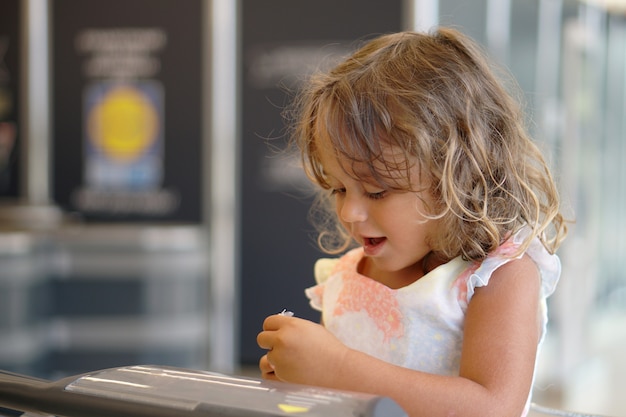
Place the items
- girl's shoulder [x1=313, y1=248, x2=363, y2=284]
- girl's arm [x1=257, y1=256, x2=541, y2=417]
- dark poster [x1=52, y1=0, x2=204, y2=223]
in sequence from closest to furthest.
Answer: girl's arm [x1=257, y1=256, x2=541, y2=417] → girl's shoulder [x1=313, y1=248, x2=363, y2=284] → dark poster [x1=52, y1=0, x2=204, y2=223]

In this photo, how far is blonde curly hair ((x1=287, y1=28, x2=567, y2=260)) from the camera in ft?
3.42

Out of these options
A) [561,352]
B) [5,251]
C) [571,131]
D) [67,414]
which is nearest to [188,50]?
[5,251]

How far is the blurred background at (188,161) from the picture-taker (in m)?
4.62

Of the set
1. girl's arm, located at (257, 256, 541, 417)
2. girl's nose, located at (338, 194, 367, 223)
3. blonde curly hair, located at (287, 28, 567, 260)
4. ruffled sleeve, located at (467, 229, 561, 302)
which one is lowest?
girl's arm, located at (257, 256, 541, 417)

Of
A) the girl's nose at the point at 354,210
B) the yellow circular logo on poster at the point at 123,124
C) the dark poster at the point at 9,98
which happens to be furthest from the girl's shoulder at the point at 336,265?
the dark poster at the point at 9,98

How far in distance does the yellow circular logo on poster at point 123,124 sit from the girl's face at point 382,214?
4.38 meters

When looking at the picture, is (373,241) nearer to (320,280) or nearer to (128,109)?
(320,280)

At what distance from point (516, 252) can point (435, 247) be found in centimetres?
11

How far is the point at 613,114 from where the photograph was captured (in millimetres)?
8562

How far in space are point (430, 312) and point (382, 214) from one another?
0.48 feet

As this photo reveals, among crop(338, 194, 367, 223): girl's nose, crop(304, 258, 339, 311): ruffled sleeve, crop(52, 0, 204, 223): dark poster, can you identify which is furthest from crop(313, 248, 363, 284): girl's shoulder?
crop(52, 0, 204, 223): dark poster

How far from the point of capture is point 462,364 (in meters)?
1.00

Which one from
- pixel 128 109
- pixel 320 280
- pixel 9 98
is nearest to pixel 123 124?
pixel 128 109

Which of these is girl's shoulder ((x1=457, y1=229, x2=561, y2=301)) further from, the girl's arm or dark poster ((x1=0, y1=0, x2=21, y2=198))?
dark poster ((x1=0, y1=0, x2=21, y2=198))
